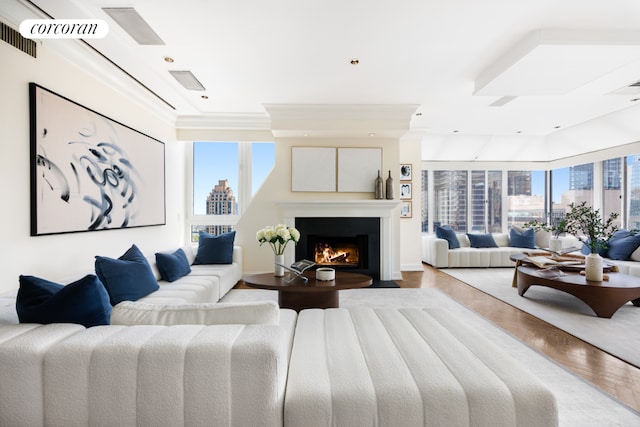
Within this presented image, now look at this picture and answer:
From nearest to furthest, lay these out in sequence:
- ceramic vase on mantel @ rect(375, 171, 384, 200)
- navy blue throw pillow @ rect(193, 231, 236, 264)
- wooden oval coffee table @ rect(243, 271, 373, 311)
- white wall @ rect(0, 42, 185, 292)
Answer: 1. white wall @ rect(0, 42, 185, 292)
2. wooden oval coffee table @ rect(243, 271, 373, 311)
3. navy blue throw pillow @ rect(193, 231, 236, 264)
4. ceramic vase on mantel @ rect(375, 171, 384, 200)

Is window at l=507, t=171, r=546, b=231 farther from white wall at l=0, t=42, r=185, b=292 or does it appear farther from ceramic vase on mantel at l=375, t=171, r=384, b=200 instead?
white wall at l=0, t=42, r=185, b=292

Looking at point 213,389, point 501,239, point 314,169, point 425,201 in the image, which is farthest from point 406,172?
point 213,389

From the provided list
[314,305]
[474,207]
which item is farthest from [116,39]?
[474,207]

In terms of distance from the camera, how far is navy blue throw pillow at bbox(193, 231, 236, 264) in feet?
15.5

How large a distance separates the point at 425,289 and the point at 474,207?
377cm

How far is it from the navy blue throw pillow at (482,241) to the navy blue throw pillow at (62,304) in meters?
6.82

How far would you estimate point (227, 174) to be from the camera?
19.0 feet

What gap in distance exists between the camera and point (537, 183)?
7.86m

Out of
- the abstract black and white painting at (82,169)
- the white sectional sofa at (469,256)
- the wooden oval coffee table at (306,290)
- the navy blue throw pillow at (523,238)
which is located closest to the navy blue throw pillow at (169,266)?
the abstract black and white painting at (82,169)

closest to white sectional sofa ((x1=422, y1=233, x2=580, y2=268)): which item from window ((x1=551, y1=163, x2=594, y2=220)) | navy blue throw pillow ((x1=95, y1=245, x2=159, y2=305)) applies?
window ((x1=551, y1=163, x2=594, y2=220))

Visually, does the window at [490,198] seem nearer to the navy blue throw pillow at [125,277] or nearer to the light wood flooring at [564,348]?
the light wood flooring at [564,348]

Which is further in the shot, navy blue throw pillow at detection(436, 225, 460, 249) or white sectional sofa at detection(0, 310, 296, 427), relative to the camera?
navy blue throw pillow at detection(436, 225, 460, 249)

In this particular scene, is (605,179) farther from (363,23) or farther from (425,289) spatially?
(363,23)

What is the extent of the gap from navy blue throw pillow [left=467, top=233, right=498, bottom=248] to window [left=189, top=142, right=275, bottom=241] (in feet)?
14.8
